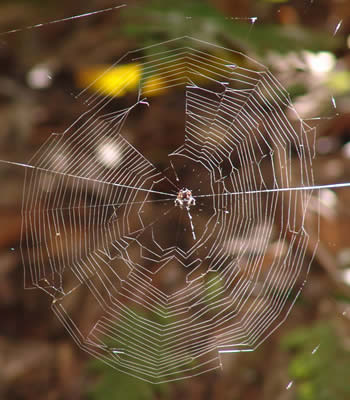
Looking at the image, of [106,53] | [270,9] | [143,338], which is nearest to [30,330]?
[143,338]

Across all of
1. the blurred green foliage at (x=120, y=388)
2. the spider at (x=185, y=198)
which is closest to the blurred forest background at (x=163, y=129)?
the blurred green foliage at (x=120, y=388)

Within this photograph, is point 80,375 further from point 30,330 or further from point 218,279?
point 218,279

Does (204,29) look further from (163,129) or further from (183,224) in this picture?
(183,224)

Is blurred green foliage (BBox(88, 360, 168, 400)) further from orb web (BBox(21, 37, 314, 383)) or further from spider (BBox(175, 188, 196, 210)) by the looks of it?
spider (BBox(175, 188, 196, 210))

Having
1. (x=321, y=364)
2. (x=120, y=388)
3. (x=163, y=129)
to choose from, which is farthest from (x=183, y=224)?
(x=321, y=364)

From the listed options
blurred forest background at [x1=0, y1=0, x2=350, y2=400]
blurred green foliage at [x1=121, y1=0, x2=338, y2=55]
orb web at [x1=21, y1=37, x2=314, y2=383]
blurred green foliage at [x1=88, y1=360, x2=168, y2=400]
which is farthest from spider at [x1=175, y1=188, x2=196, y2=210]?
blurred green foliage at [x1=88, y1=360, x2=168, y2=400]

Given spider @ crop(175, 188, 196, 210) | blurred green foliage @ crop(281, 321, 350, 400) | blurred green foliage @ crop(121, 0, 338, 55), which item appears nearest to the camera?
blurred green foliage @ crop(281, 321, 350, 400)
